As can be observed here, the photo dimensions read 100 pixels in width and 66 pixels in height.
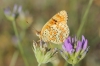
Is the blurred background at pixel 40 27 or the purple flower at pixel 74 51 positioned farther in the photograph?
the blurred background at pixel 40 27

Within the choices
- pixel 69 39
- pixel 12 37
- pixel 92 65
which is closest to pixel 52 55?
pixel 69 39

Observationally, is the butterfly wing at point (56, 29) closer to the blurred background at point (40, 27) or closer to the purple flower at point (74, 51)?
the purple flower at point (74, 51)

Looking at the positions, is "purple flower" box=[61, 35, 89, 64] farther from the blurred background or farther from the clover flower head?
the blurred background

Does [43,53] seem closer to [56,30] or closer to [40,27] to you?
[56,30]

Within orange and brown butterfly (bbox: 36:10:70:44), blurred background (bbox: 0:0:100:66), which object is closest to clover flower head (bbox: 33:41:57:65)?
orange and brown butterfly (bbox: 36:10:70:44)

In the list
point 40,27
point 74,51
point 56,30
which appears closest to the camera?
point 74,51

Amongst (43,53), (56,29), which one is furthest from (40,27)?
(43,53)

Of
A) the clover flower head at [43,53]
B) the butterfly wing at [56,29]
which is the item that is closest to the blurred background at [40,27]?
the butterfly wing at [56,29]

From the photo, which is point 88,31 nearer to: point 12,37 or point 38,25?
point 38,25
